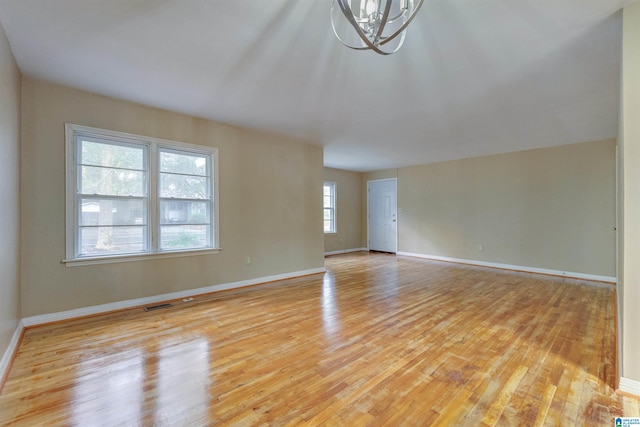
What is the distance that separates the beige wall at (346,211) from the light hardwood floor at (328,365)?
425 cm

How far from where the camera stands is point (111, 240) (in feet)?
10.9

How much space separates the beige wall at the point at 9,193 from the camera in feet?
6.70

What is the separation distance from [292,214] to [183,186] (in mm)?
1829

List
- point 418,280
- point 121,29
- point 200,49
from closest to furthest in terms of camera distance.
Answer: point 121,29
point 200,49
point 418,280

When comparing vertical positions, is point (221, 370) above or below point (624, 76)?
below

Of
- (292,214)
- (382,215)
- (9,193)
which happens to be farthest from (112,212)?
(382,215)

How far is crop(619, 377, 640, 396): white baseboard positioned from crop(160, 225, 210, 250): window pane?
4213 millimetres

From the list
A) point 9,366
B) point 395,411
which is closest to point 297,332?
point 395,411

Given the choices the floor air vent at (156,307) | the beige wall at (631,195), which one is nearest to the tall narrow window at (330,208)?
the floor air vent at (156,307)

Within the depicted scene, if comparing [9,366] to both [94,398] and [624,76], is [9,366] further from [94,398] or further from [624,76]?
[624,76]

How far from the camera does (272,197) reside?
15.6 ft

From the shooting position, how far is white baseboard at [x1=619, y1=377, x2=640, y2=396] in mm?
1718

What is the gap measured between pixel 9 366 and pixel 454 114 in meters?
4.89

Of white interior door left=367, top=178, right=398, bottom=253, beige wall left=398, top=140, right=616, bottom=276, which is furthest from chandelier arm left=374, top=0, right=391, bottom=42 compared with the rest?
white interior door left=367, top=178, right=398, bottom=253
